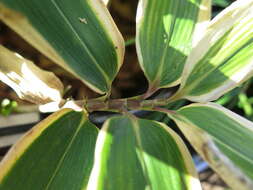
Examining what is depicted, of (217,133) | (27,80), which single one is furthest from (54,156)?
(217,133)

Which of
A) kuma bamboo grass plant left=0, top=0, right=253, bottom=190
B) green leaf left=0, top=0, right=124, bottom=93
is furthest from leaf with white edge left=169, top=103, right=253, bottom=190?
green leaf left=0, top=0, right=124, bottom=93

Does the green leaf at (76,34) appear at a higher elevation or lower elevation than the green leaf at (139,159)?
higher

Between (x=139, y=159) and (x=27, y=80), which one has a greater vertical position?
(x=27, y=80)

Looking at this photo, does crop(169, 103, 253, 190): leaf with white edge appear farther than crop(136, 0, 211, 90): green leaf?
No

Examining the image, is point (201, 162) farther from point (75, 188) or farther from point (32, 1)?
point (32, 1)

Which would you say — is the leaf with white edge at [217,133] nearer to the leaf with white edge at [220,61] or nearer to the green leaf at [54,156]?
the leaf with white edge at [220,61]

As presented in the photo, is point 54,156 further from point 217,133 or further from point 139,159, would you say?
point 217,133

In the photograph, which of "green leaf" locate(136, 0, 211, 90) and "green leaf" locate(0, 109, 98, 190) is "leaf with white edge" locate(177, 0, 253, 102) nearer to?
"green leaf" locate(136, 0, 211, 90)

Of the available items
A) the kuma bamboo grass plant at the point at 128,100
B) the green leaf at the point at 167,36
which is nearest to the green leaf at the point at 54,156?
the kuma bamboo grass plant at the point at 128,100
